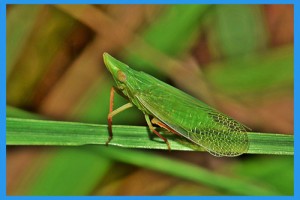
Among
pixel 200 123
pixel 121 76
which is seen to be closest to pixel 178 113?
pixel 200 123

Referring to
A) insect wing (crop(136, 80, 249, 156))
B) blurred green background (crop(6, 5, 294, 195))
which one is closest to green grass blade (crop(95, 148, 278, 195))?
blurred green background (crop(6, 5, 294, 195))

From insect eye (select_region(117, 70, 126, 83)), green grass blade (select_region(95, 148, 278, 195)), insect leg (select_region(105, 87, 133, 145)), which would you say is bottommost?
green grass blade (select_region(95, 148, 278, 195))

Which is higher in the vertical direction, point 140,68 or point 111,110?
point 140,68

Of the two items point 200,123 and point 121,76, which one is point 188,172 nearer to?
point 200,123

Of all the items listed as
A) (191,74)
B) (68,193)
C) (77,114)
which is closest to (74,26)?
(77,114)

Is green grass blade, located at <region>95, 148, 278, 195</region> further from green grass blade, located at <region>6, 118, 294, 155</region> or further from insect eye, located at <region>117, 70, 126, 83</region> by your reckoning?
insect eye, located at <region>117, 70, 126, 83</region>

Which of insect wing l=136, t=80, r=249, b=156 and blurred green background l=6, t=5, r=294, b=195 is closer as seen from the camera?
insect wing l=136, t=80, r=249, b=156
